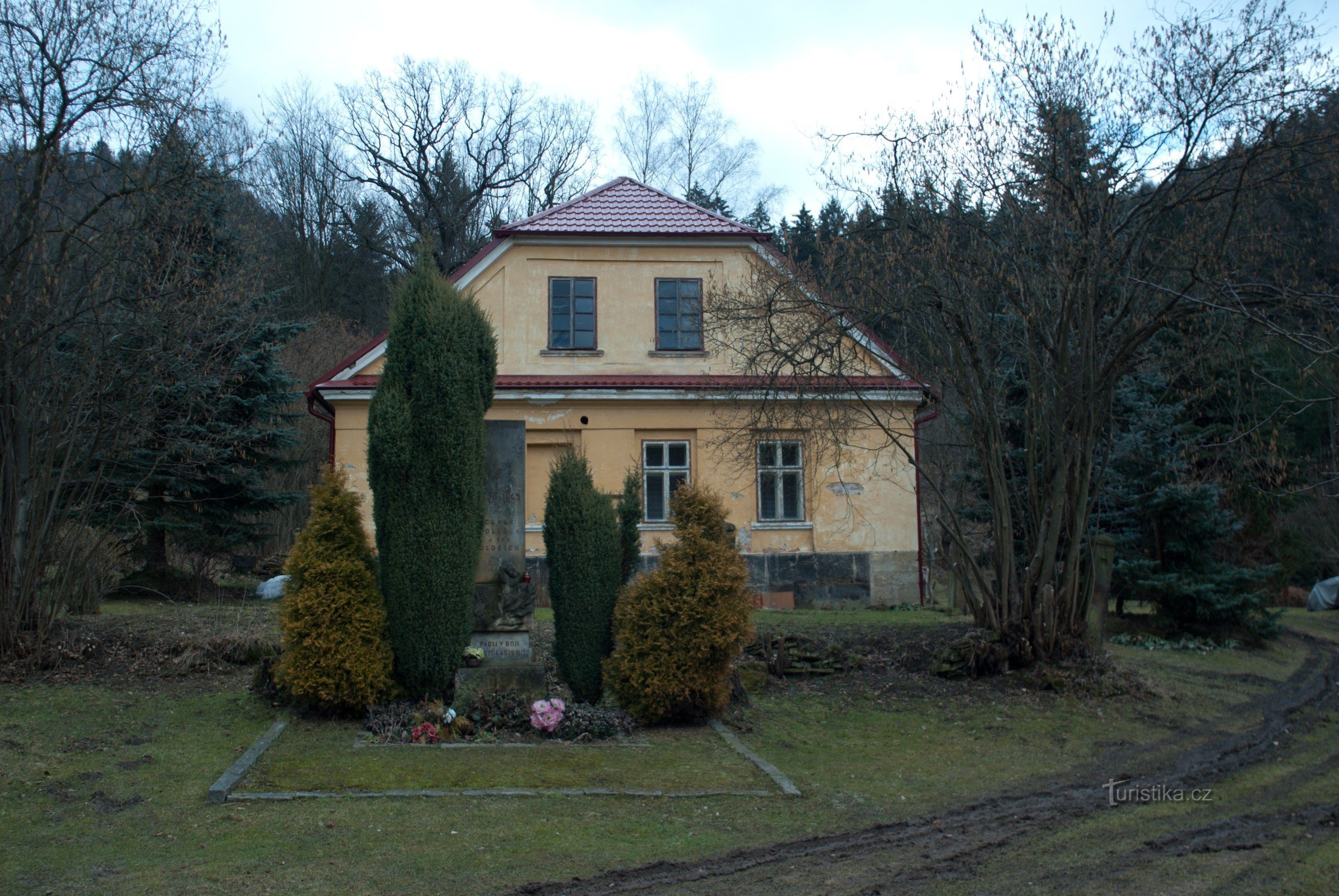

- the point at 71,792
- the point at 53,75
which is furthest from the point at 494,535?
the point at 53,75

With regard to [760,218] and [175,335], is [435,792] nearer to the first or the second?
[175,335]

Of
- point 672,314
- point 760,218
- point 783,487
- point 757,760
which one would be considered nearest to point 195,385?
point 757,760

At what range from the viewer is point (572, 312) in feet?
63.5

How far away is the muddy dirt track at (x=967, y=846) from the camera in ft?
17.0

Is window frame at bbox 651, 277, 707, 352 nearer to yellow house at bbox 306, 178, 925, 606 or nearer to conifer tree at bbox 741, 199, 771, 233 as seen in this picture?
yellow house at bbox 306, 178, 925, 606

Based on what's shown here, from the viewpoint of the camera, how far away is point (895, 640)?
41.1 ft

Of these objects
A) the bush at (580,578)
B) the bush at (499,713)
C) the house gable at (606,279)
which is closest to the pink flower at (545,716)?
the bush at (499,713)

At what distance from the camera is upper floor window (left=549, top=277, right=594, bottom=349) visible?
19.3m

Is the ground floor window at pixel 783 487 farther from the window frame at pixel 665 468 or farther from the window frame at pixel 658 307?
the window frame at pixel 658 307

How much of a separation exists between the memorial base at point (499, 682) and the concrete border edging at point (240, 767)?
1.47 meters

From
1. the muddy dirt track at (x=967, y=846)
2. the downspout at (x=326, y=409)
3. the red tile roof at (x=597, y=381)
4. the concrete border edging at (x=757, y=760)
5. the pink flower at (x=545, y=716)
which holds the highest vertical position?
the red tile roof at (x=597, y=381)

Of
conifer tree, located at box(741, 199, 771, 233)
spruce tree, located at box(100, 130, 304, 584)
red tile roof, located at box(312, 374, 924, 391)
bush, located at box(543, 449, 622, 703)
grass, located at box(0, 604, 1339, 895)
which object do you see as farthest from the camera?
conifer tree, located at box(741, 199, 771, 233)

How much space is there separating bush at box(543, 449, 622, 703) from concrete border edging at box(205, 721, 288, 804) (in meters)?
2.52

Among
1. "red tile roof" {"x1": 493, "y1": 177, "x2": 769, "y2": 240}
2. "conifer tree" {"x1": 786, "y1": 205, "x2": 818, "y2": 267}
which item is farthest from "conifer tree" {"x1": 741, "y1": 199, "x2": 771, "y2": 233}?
"red tile roof" {"x1": 493, "y1": 177, "x2": 769, "y2": 240}
